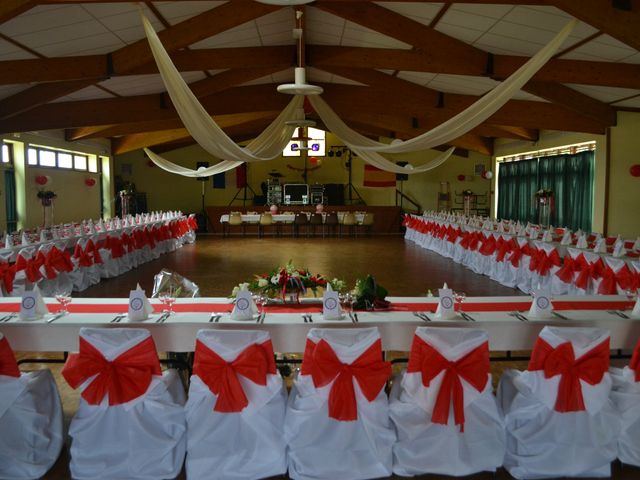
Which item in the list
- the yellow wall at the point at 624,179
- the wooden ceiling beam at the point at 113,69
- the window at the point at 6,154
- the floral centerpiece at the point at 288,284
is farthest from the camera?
the window at the point at 6,154

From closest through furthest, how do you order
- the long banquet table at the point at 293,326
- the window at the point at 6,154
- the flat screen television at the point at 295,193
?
the long banquet table at the point at 293,326 → the window at the point at 6,154 → the flat screen television at the point at 295,193

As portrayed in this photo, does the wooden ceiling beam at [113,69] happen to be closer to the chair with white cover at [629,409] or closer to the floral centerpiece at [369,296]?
the floral centerpiece at [369,296]

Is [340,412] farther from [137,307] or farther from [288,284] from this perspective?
[137,307]

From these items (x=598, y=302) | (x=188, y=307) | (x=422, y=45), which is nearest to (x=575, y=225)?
(x=422, y=45)

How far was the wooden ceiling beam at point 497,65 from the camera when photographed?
7.08 meters

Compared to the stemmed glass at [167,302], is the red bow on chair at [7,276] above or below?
below

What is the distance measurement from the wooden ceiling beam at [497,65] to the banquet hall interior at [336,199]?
0.03m

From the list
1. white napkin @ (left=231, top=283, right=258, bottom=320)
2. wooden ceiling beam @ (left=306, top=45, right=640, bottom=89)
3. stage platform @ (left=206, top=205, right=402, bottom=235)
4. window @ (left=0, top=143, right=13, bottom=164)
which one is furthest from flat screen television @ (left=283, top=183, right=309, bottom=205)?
white napkin @ (left=231, top=283, right=258, bottom=320)

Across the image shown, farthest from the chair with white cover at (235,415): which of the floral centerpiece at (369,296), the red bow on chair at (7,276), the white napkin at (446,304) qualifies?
the red bow on chair at (7,276)

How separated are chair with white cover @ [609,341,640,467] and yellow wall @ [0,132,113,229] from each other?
1094 centimetres

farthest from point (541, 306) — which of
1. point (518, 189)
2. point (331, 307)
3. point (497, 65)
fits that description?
point (518, 189)

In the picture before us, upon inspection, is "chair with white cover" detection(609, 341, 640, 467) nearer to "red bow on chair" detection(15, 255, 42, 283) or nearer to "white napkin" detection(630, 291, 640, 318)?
"white napkin" detection(630, 291, 640, 318)

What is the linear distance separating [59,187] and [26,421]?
38.9 ft

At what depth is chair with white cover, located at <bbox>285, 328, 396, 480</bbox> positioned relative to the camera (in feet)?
8.52
